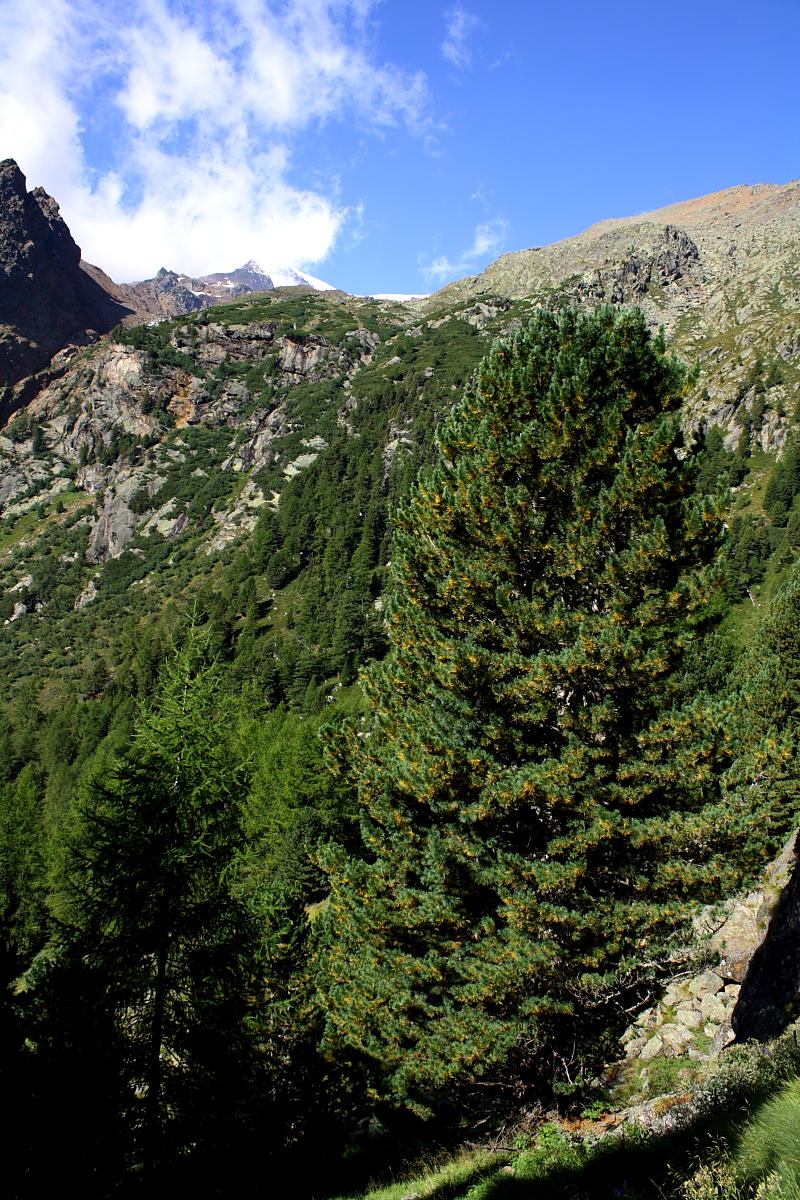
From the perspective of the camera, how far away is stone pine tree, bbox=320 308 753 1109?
7.71m

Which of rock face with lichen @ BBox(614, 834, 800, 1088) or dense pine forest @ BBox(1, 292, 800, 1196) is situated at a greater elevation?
dense pine forest @ BBox(1, 292, 800, 1196)

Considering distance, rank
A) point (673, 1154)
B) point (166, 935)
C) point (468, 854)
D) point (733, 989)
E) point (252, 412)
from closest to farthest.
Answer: point (673, 1154), point (468, 854), point (166, 935), point (733, 989), point (252, 412)

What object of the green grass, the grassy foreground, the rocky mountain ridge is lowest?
the green grass

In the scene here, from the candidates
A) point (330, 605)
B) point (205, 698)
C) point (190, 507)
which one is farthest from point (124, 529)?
point (205, 698)

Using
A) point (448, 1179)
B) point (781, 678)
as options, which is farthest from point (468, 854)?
point (781, 678)

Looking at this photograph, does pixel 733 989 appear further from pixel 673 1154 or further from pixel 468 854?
pixel 673 1154

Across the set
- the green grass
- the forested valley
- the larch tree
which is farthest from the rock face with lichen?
the larch tree

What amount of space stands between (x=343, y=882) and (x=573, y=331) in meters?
9.52

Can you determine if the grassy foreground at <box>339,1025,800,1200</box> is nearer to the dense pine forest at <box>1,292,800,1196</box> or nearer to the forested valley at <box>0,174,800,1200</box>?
the forested valley at <box>0,174,800,1200</box>

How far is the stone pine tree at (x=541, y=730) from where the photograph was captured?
7.71 meters

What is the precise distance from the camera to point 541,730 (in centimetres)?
864

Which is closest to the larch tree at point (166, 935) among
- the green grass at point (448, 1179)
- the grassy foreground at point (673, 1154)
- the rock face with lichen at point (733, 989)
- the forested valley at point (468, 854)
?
the forested valley at point (468, 854)

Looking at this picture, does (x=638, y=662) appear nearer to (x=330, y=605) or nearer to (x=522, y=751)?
(x=522, y=751)

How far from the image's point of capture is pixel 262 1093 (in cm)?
1241
